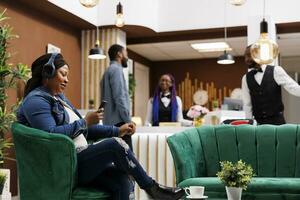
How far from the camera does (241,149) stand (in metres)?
4.25

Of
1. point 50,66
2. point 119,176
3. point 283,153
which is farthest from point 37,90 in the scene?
point 283,153

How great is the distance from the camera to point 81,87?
346 inches

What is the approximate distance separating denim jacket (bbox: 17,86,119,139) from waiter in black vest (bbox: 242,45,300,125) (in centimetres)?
236

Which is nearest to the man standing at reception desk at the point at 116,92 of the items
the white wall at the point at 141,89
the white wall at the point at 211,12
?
the white wall at the point at 211,12

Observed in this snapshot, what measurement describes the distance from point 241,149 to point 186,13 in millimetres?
4860

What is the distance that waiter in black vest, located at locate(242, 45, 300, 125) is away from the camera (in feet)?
15.7

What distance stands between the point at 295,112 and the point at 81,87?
5744mm

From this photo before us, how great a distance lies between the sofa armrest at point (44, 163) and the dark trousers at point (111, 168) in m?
0.09

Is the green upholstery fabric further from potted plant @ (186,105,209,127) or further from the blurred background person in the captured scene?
the blurred background person

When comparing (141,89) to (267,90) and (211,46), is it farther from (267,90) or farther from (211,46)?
(267,90)

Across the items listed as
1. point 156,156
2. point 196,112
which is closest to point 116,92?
point 156,156

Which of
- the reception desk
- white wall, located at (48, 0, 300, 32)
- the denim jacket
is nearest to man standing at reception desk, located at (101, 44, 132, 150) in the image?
the reception desk

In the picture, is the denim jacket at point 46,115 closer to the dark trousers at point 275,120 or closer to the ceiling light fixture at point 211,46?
the dark trousers at point 275,120

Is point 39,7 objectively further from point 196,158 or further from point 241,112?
point 196,158
